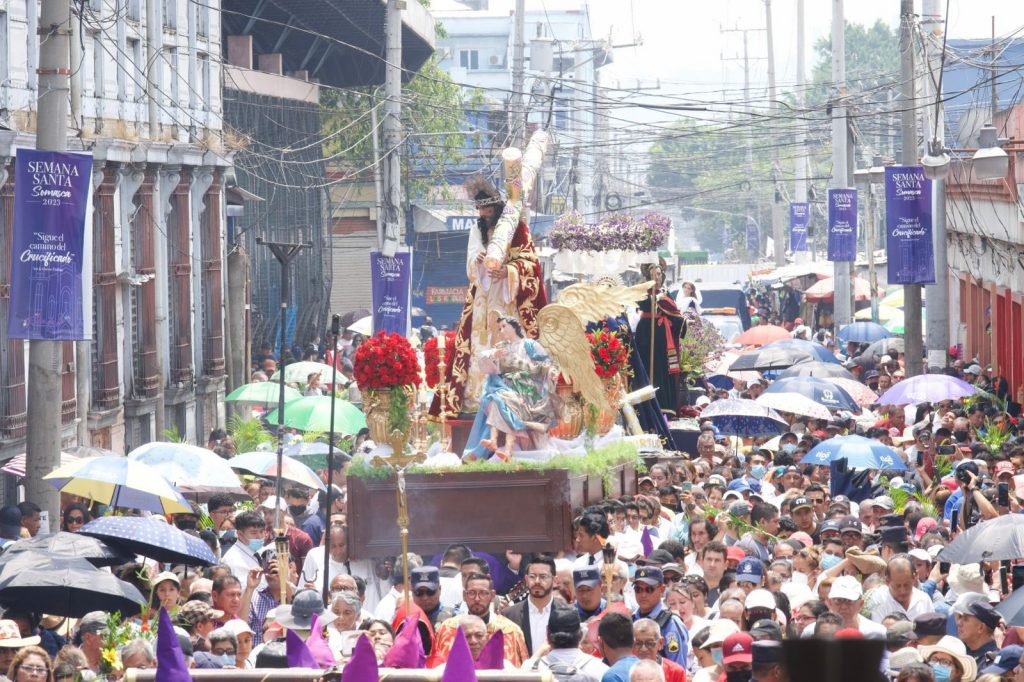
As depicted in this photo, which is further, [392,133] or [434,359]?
[392,133]

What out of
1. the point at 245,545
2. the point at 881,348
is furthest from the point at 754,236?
the point at 245,545

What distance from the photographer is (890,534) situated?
40.8ft

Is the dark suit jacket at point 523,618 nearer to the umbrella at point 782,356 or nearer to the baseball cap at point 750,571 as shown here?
the baseball cap at point 750,571

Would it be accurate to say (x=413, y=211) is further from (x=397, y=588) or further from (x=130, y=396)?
(x=397, y=588)

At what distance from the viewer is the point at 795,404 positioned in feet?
68.6

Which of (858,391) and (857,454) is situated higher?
(858,391)

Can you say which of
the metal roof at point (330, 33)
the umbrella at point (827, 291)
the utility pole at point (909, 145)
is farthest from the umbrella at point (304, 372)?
the umbrella at point (827, 291)

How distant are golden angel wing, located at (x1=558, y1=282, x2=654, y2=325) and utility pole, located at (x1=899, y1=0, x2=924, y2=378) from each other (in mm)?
11469

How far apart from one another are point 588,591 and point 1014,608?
2330 mm

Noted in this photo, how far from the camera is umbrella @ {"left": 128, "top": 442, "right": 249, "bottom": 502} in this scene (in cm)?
1544

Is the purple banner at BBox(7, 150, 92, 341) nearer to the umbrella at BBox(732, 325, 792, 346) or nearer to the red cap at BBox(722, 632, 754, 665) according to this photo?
the red cap at BBox(722, 632, 754, 665)

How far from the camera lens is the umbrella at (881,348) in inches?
1225

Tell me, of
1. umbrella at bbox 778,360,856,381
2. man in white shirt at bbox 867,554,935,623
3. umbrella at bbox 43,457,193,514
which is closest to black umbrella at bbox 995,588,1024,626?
man in white shirt at bbox 867,554,935,623

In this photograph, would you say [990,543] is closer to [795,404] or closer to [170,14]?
[795,404]
